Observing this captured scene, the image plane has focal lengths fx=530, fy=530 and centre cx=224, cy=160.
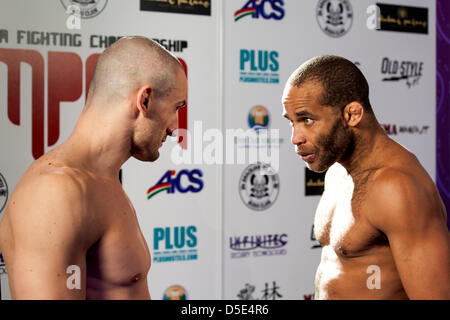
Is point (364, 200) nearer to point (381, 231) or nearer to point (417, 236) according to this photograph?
point (381, 231)

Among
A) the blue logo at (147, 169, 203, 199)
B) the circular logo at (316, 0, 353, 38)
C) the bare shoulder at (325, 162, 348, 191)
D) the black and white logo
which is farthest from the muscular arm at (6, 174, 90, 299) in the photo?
the black and white logo

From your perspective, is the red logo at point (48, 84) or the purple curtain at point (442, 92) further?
the purple curtain at point (442, 92)

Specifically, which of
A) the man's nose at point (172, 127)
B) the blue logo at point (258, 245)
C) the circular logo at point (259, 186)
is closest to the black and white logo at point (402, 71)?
the circular logo at point (259, 186)

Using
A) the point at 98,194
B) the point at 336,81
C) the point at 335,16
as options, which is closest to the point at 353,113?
the point at 336,81

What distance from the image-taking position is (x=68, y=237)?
1094 mm

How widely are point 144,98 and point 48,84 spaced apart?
1.33 metres

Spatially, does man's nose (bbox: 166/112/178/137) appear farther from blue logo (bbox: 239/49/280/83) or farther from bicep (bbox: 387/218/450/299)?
blue logo (bbox: 239/49/280/83)

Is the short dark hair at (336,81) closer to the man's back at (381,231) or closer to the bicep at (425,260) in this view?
the man's back at (381,231)

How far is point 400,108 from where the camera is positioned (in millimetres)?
3275

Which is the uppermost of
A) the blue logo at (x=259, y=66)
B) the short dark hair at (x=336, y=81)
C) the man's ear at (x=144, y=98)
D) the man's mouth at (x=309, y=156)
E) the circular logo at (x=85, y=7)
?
the circular logo at (x=85, y=7)

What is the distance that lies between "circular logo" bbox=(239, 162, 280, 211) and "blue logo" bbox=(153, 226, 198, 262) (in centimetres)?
35

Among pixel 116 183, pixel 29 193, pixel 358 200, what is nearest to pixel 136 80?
pixel 116 183

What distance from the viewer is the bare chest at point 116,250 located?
1.22 m

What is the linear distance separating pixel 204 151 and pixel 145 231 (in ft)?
1.66
